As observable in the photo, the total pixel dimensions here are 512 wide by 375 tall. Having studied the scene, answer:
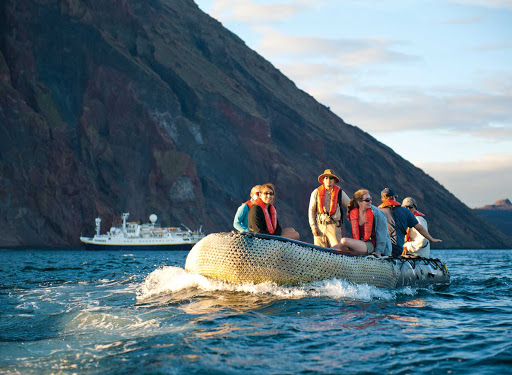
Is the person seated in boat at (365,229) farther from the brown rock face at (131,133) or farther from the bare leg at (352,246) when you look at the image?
the brown rock face at (131,133)

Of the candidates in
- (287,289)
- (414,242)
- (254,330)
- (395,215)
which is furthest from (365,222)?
(254,330)

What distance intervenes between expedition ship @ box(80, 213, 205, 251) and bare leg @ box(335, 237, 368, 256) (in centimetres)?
6588

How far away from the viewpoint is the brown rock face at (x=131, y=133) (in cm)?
8006

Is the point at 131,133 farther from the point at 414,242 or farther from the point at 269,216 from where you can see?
the point at 269,216

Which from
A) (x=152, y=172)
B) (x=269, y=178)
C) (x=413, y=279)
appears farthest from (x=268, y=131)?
(x=413, y=279)

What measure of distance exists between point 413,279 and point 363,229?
2.33 meters

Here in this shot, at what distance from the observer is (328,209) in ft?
45.4

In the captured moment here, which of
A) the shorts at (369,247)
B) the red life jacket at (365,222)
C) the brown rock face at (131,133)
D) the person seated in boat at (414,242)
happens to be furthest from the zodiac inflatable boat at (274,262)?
the brown rock face at (131,133)

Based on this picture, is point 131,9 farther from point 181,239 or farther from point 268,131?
point 181,239

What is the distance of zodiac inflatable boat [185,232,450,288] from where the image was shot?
37.4 ft

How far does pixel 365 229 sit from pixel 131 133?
279ft

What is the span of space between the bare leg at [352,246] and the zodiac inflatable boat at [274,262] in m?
0.18

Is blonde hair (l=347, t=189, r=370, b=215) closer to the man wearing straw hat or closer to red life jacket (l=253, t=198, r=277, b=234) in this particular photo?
the man wearing straw hat

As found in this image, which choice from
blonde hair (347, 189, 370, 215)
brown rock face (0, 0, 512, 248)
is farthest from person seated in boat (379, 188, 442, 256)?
brown rock face (0, 0, 512, 248)
